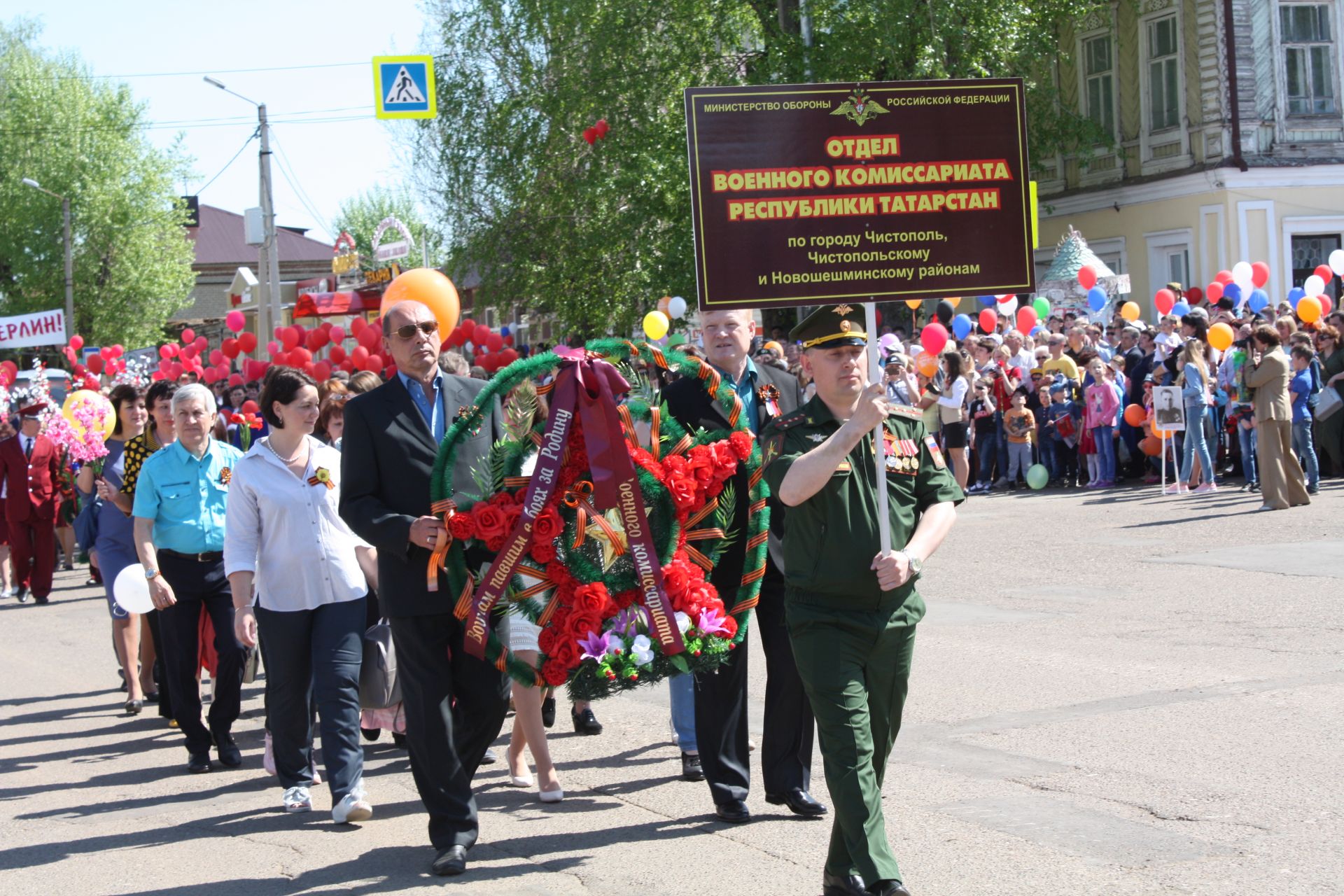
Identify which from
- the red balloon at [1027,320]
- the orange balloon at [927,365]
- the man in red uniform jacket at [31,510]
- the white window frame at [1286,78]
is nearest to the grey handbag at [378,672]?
the man in red uniform jacket at [31,510]

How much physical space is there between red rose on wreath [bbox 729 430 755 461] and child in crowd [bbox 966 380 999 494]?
14.7 meters

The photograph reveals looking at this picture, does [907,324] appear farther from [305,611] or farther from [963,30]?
[305,611]

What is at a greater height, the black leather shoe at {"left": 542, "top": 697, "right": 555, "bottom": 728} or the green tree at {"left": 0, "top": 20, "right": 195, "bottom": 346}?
the green tree at {"left": 0, "top": 20, "right": 195, "bottom": 346}

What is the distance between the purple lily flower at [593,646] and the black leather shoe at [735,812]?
36.2 inches

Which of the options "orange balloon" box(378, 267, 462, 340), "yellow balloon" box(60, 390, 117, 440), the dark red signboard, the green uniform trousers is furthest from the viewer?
"yellow balloon" box(60, 390, 117, 440)

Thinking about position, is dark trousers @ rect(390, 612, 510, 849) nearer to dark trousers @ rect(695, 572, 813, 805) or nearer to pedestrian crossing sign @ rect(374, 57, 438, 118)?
dark trousers @ rect(695, 572, 813, 805)

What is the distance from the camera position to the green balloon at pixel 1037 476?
19703mm

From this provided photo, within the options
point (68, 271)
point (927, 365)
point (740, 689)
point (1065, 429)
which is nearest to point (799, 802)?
point (740, 689)

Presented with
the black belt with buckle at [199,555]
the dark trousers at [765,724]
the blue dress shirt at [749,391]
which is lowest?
the dark trousers at [765,724]

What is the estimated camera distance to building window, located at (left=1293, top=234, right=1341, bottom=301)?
2841 cm

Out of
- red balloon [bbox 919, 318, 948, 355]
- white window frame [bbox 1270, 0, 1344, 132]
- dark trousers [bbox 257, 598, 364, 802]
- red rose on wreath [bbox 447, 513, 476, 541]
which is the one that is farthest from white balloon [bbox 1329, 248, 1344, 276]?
red rose on wreath [bbox 447, 513, 476, 541]

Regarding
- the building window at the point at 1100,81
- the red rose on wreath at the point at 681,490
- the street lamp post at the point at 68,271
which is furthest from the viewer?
the street lamp post at the point at 68,271

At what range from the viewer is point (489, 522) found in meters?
5.72

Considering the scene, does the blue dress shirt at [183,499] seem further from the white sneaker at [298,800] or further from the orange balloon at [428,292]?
the orange balloon at [428,292]
